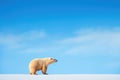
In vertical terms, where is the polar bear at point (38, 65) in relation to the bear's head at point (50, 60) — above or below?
below

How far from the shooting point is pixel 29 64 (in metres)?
21.0

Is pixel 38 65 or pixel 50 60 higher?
pixel 50 60

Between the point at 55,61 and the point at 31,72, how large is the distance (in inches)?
145

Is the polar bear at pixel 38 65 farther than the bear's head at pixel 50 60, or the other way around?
the bear's head at pixel 50 60

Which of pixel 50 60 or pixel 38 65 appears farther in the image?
pixel 50 60

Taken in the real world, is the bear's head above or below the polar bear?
above

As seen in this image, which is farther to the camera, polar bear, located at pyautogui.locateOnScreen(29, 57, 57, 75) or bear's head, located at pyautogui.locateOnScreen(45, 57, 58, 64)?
bear's head, located at pyautogui.locateOnScreen(45, 57, 58, 64)
